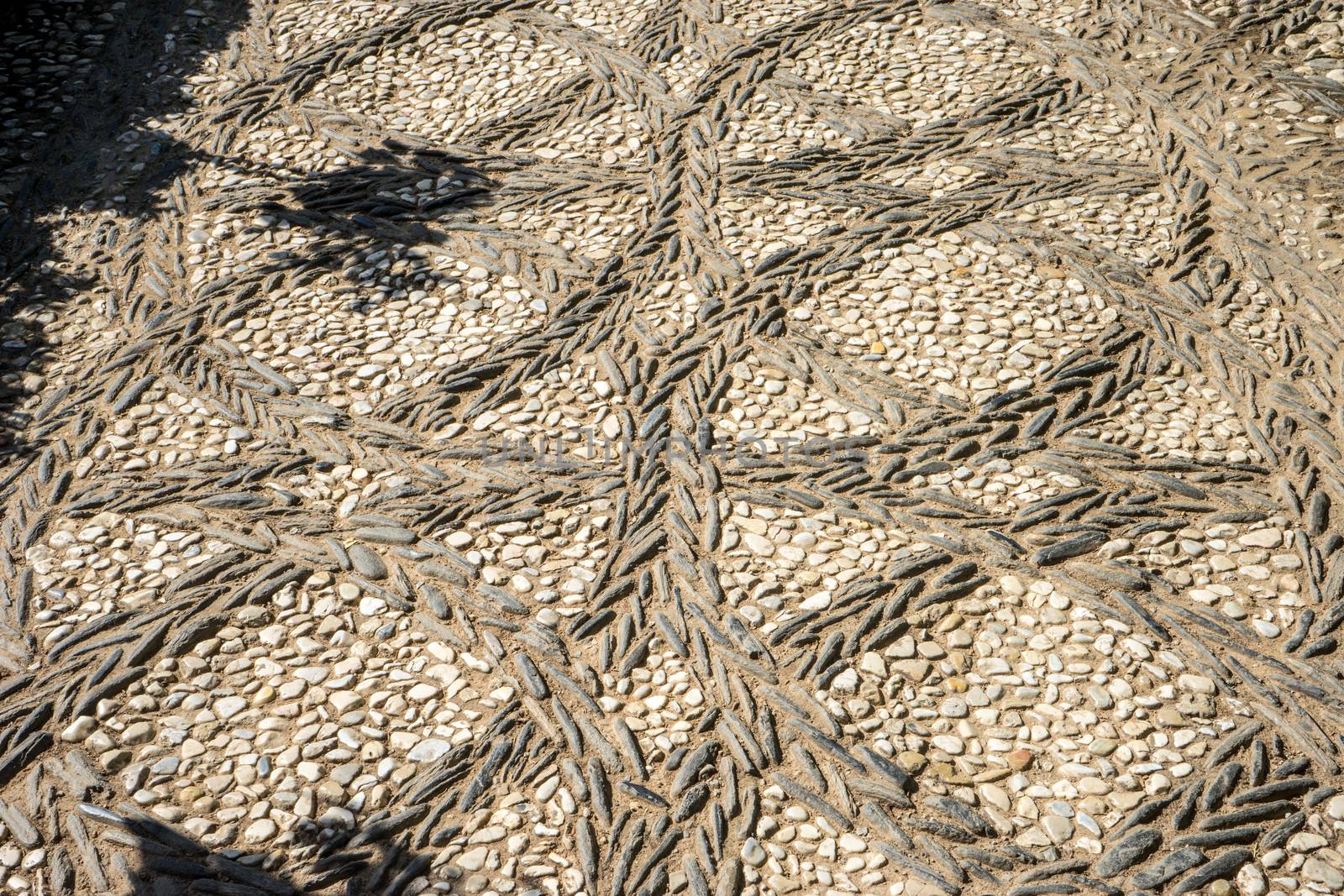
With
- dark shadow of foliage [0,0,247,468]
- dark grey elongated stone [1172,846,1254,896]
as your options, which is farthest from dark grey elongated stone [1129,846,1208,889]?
dark shadow of foliage [0,0,247,468]

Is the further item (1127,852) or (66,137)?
(66,137)

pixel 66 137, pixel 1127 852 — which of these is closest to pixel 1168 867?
pixel 1127 852

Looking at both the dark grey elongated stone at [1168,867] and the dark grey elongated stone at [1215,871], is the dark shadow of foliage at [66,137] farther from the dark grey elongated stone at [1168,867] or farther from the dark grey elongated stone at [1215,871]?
the dark grey elongated stone at [1215,871]

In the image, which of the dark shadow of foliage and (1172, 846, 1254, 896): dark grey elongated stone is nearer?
(1172, 846, 1254, 896): dark grey elongated stone

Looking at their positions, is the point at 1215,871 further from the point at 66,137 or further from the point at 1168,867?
the point at 66,137

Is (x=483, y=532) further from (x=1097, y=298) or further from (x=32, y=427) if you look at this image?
(x=1097, y=298)

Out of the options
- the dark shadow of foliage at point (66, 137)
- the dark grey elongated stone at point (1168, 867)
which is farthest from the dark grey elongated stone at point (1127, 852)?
the dark shadow of foliage at point (66, 137)

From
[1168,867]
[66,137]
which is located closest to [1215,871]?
[1168,867]

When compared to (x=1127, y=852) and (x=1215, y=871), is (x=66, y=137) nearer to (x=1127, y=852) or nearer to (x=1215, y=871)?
(x=1127, y=852)

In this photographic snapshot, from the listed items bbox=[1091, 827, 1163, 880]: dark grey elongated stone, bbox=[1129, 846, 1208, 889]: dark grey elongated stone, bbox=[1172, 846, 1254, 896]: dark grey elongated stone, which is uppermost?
bbox=[1091, 827, 1163, 880]: dark grey elongated stone

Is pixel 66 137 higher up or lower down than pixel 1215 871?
higher up

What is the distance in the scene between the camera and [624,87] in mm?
6117

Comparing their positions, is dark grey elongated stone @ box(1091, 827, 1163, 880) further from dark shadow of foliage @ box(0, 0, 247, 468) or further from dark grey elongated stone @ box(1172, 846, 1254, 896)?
dark shadow of foliage @ box(0, 0, 247, 468)

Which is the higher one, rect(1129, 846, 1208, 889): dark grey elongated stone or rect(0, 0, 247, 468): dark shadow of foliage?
rect(0, 0, 247, 468): dark shadow of foliage
